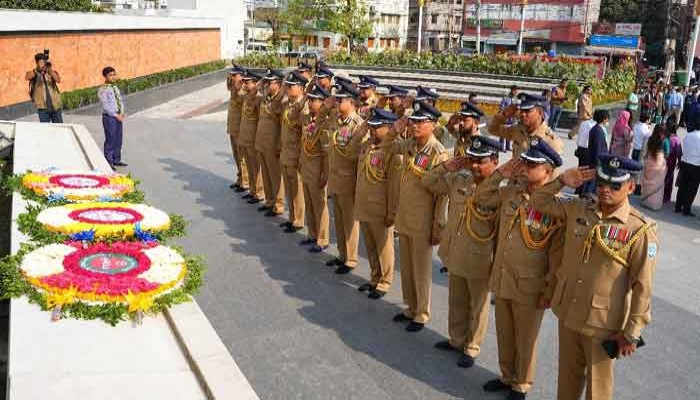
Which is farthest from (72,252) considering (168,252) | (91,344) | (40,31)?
(40,31)

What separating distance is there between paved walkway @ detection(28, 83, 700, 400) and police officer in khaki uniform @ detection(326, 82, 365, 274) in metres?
0.23

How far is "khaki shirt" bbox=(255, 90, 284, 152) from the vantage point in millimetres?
8094

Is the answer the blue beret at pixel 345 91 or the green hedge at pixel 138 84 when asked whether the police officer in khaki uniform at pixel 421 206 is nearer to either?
the blue beret at pixel 345 91

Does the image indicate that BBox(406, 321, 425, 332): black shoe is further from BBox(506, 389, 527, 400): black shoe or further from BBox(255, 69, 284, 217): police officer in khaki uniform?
BBox(255, 69, 284, 217): police officer in khaki uniform

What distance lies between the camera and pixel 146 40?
20469 millimetres

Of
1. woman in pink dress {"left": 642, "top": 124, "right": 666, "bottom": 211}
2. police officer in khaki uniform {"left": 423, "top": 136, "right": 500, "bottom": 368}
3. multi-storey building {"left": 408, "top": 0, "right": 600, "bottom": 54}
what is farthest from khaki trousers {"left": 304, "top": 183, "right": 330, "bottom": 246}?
multi-storey building {"left": 408, "top": 0, "right": 600, "bottom": 54}

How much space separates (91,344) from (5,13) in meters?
12.2

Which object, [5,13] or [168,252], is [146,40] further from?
[168,252]

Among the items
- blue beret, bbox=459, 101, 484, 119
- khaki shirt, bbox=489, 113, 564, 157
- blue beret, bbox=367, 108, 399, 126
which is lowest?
khaki shirt, bbox=489, 113, 564, 157

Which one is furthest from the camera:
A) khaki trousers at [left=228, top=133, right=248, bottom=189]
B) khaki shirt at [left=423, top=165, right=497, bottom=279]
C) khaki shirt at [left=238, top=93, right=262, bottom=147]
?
khaki trousers at [left=228, top=133, right=248, bottom=189]

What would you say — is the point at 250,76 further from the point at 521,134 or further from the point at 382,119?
the point at 521,134

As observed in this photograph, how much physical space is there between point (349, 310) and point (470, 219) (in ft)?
5.07

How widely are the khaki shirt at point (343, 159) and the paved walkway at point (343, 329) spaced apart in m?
0.81

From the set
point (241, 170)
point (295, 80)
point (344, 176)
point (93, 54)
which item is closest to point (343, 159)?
point (344, 176)
